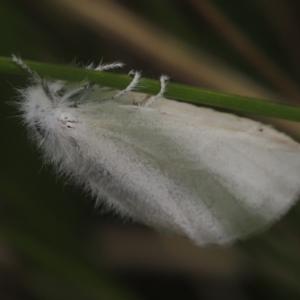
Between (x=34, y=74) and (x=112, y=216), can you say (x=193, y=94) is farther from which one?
(x=112, y=216)

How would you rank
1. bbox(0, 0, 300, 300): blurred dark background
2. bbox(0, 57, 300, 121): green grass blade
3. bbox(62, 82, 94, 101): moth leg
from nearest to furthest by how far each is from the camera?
bbox(0, 57, 300, 121): green grass blade, bbox(62, 82, 94, 101): moth leg, bbox(0, 0, 300, 300): blurred dark background

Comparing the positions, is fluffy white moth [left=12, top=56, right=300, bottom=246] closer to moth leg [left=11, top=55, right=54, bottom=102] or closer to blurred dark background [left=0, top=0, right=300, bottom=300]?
moth leg [left=11, top=55, right=54, bottom=102]

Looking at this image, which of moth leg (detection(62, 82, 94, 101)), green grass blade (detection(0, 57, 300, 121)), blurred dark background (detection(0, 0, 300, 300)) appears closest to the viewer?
green grass blade (detection(0, 57, 300, 121))

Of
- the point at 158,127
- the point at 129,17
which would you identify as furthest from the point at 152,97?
the point at 129,17

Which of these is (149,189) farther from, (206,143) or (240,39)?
(240,39)

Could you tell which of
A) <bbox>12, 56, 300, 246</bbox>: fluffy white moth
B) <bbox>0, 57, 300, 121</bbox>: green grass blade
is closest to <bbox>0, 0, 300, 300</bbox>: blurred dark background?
<bbox>12, 56, 300, 246</bbox>: fluffy white moth

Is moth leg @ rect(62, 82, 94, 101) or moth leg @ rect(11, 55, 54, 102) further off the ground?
moth leg @ rect(62, 82, 94, 101)

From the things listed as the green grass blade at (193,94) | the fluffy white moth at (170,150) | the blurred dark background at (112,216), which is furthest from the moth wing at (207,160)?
the blurred dark background at (112,216)

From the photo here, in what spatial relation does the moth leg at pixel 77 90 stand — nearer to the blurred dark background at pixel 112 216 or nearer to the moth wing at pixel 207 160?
the moth wing at pixel 207 160
